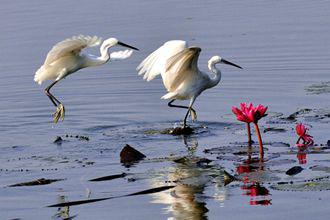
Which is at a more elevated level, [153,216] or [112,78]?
[112,78]

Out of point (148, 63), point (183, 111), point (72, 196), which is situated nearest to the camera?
point (72, 196)

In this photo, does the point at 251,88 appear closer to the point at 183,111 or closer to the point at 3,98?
the point at 183,111

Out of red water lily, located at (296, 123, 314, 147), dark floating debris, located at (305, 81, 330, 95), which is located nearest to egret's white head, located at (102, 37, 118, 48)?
dark floating debris, located at (305, 81, 330, 95)

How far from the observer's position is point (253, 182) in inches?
371

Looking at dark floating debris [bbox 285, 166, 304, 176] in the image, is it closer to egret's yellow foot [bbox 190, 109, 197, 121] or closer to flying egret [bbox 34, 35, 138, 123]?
egret's yellow foot [bbox 190, 109, 197, 121]

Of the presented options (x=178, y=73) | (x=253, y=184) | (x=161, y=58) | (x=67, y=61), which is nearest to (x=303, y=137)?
(x=253, y=184)

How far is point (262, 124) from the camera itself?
12.7 metres

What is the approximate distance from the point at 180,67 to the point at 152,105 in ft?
5.28

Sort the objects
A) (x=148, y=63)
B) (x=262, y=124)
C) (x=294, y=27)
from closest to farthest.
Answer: (x=262, y=124), (x=148, y=63), (x=294, y=27)

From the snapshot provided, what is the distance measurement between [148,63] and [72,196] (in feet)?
15.3

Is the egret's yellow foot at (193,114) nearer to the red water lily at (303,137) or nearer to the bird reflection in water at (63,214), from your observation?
the red water lily at (303,137)

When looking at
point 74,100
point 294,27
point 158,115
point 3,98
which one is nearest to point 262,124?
point 158,115

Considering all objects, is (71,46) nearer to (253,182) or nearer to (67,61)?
(67,61)

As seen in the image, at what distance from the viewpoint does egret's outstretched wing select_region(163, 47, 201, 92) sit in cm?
1264
